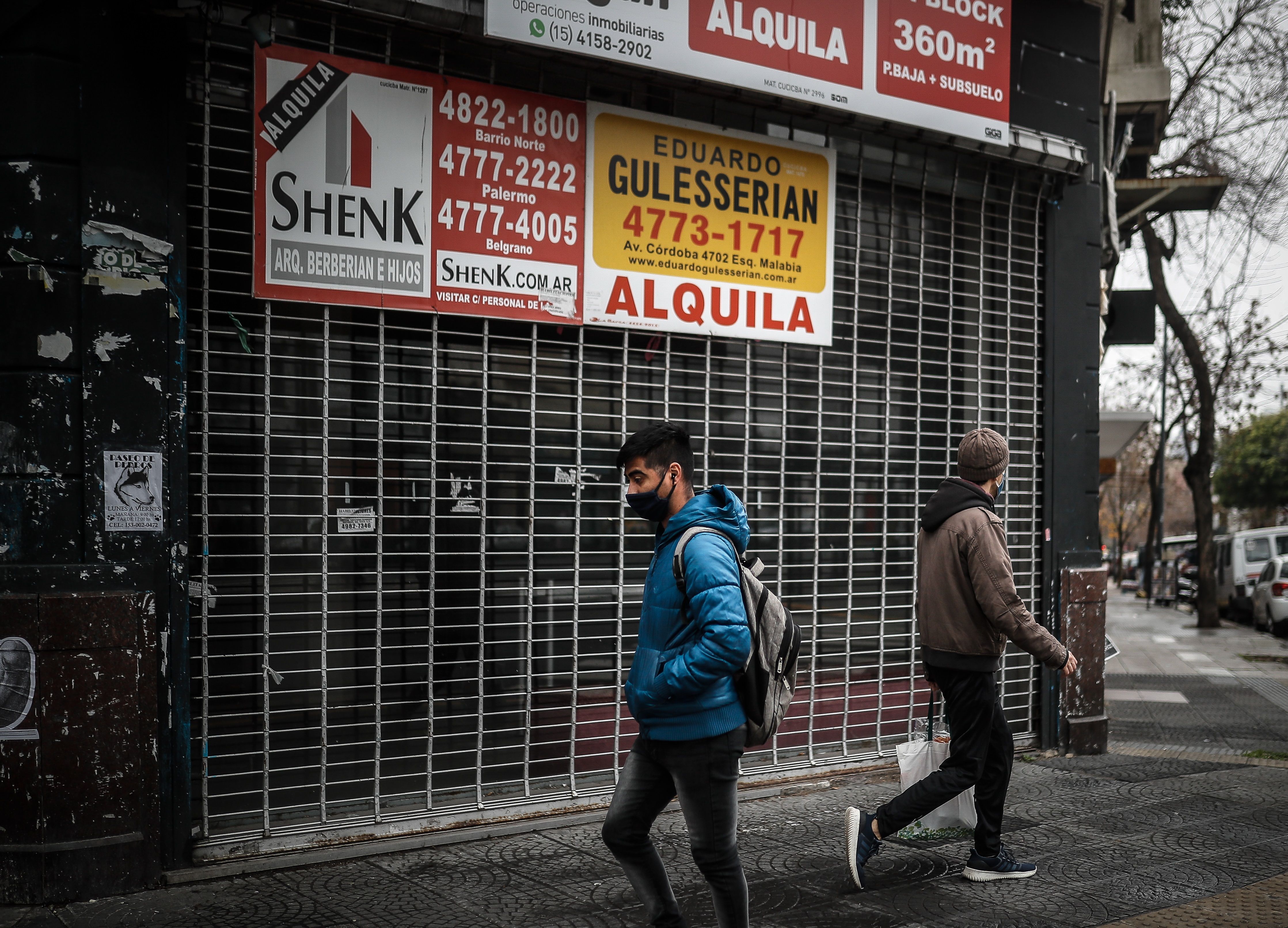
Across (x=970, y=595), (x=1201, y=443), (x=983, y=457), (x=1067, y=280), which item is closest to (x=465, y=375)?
(x=983, y=457)

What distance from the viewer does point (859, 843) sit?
453 centimetres

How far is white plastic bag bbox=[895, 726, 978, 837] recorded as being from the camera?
15.6 feet

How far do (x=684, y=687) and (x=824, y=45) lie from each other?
4.64 metres

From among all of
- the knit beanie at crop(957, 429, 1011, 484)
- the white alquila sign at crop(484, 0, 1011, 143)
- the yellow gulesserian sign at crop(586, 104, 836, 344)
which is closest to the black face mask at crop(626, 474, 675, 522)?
Result: the knit beanie at crop(957, 429, 1011, 484)

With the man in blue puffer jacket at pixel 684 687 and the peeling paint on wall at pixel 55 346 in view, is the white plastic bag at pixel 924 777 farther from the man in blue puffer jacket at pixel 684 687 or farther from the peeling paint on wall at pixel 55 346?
the peeling paint on wall at pixel 55 346

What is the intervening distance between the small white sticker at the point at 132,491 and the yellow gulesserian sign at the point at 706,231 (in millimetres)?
2378

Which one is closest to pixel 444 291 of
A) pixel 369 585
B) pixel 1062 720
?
pixel 369 585

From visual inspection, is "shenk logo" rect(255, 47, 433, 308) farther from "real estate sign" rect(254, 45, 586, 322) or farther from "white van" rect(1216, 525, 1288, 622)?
"white van" rect(1216, 525, 1288, 622)

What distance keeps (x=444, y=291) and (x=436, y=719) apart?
217cm

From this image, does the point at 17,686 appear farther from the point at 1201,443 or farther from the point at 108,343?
the point at 1201,443

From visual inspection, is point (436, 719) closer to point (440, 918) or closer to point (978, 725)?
point (440, 918)

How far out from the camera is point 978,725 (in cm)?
462

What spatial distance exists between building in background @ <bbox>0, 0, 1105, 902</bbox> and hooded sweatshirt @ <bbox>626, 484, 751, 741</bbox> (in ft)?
7.45

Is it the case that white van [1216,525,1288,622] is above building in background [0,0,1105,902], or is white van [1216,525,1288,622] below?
below
